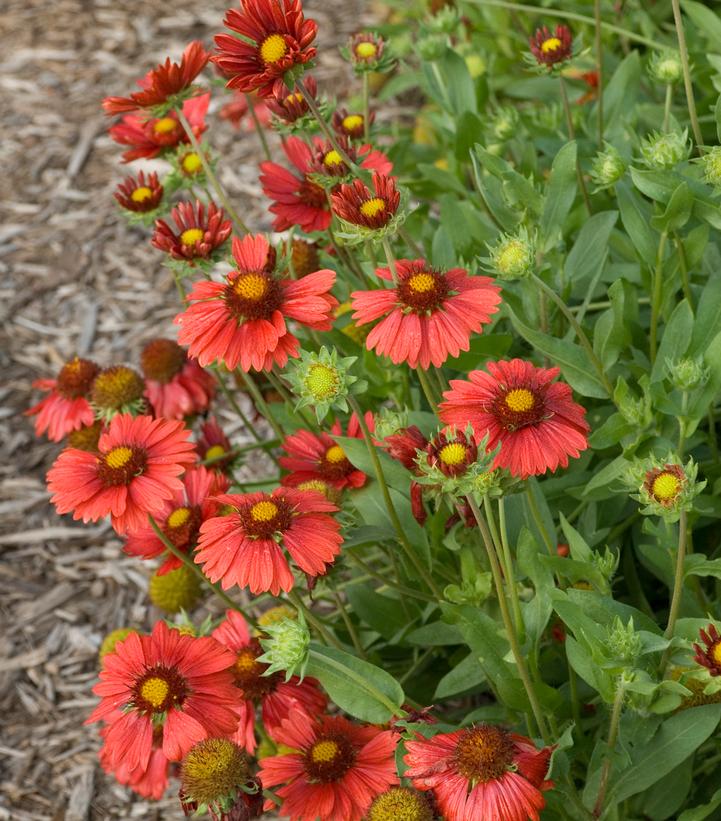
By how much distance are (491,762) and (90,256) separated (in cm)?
276

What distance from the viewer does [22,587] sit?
112 inches

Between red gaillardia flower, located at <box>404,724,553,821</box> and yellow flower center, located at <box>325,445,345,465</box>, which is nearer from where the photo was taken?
red gaillardia flower, located at <box>404,724,553,821</box>

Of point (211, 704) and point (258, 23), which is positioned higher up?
point (258, 23)

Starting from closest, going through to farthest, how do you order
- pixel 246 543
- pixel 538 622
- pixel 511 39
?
pixel 246 543
pixel 538 622
pixel 511 39

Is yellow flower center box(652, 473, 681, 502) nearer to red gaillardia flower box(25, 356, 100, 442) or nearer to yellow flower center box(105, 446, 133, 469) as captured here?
yellow flower center box(105, 446, 133, 469)

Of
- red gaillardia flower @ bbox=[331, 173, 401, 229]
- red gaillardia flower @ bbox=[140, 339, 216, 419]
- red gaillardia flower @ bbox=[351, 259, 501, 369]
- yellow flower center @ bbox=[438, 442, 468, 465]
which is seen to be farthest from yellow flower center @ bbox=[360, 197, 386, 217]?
red gaillardia flower @ bbox=[140, 339, 216, 419]

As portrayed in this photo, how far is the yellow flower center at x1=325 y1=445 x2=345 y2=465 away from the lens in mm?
1869

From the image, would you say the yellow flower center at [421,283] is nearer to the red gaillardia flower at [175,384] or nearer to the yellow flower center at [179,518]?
the yellow flower center at [179,518]

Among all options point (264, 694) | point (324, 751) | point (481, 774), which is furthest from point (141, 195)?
point (481, 774)

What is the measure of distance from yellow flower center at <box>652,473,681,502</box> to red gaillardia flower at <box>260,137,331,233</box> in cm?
86

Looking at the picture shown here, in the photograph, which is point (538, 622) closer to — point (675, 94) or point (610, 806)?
point (610, 806)

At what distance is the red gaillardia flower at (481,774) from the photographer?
1336mm

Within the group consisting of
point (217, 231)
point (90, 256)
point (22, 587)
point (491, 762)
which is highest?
point (217, 231)

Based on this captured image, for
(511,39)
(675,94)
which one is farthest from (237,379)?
(511,39)
